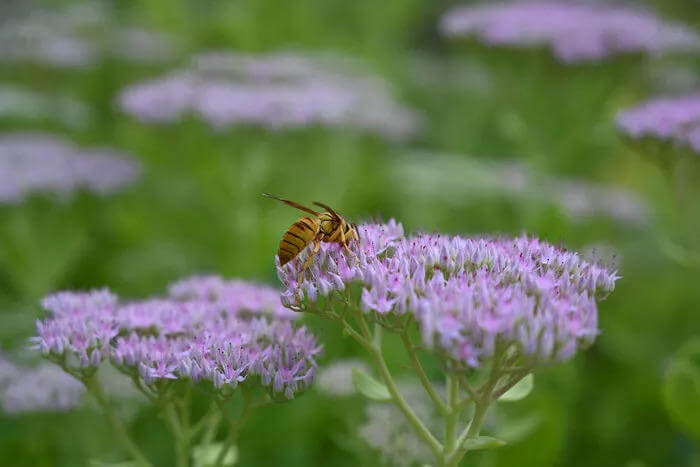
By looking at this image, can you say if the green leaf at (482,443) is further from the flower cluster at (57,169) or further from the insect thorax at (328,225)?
the flower cluster at (57,169)

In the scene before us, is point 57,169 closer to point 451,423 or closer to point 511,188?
point 511,188

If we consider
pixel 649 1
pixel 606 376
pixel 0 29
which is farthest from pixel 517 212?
pixel 0 29

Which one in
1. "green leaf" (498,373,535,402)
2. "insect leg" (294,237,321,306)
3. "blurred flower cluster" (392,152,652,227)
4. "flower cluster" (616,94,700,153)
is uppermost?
"flower cluster" (616,94,700,153)

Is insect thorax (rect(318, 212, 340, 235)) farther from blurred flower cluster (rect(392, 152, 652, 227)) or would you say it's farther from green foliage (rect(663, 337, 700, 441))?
blurred flower cluster (rect(392, 152, 652, 227))

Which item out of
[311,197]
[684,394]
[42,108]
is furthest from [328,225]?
[42,108]

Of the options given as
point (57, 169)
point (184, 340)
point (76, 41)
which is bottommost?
point (184, 340)

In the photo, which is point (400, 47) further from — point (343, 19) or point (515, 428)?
point (515, 428)

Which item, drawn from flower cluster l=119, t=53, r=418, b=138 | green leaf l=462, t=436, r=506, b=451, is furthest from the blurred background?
green leaf l=462, t=436, r=506, b=451
